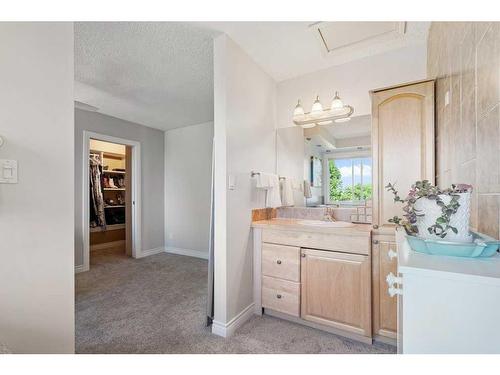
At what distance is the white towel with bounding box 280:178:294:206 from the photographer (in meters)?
2.55

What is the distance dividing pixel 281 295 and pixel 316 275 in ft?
1.23

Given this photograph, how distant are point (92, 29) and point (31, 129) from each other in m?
1.23

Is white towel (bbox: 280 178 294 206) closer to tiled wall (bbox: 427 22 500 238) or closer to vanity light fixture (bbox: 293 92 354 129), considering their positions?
vanity light fixture (bbox: 293 92 354 129)

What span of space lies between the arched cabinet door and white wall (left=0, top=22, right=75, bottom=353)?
2.02m

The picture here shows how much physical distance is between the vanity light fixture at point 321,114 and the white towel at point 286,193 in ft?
2.11

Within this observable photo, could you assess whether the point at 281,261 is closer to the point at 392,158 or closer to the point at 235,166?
the point at 235,166

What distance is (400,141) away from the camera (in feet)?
5.89

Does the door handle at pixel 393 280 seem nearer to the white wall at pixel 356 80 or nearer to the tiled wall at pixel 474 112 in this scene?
the tiled wall at pixel 474 112

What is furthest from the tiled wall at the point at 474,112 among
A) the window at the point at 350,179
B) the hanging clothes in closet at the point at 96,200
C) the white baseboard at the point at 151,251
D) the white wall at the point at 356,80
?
the hanging clothes in closet at the point at 96,200

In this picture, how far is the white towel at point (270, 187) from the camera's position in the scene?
225 cm

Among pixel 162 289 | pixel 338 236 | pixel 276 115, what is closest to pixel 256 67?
pixel 276 115

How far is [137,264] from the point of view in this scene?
12.1ft

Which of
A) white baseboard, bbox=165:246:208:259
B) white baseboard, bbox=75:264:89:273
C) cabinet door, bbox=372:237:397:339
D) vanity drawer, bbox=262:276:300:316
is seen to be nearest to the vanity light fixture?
cabinet door, bbox=372:237:397:339

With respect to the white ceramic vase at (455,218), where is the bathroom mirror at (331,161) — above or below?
above
